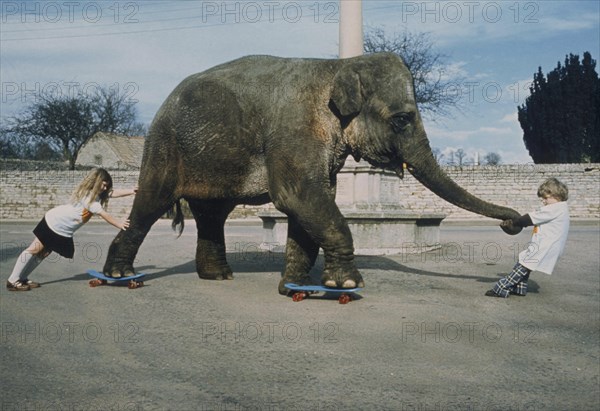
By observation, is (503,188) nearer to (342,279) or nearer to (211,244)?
(211,244)

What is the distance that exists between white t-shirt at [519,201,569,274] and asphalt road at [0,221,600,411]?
369 mm

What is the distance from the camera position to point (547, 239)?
230 inches

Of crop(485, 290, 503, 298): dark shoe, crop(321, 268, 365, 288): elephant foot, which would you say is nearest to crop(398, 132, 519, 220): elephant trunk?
crop(485, 290, 503, 298): dark shoe

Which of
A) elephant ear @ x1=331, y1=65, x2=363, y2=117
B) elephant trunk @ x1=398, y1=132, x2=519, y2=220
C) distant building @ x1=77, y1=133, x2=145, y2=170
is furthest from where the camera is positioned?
distant building @ x1=77, y1=133, x2=145, y2=170

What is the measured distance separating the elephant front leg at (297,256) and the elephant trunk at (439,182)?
1.17m

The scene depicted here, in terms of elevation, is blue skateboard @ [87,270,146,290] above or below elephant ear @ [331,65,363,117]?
below

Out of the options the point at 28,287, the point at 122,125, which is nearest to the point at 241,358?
the point at 28,287

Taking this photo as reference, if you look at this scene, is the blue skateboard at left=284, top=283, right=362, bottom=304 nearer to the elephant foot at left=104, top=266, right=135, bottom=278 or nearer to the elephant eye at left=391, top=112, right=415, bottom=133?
the elephant eye at left=391, top=112, right=415, bottom=133

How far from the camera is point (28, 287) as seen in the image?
241 inches

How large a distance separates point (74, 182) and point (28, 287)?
28.1 meters

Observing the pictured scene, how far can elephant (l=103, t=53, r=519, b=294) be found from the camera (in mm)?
5281

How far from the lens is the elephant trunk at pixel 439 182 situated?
5.52 meters

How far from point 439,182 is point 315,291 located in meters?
1.53

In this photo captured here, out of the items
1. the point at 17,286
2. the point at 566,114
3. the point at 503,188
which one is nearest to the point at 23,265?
the point at 17,286
